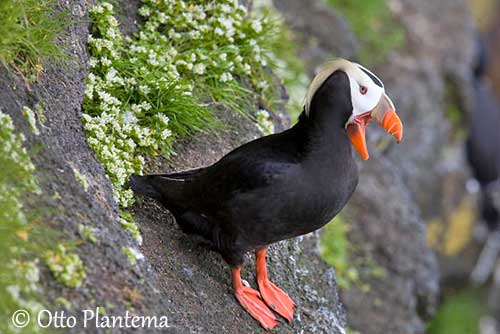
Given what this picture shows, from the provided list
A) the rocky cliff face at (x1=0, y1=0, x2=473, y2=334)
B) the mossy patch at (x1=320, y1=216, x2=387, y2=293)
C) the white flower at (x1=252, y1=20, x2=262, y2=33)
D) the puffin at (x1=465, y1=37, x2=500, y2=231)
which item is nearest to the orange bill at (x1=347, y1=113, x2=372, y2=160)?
the rocky cliff face at (x1=0, y1=0, x2=473, y2=334)

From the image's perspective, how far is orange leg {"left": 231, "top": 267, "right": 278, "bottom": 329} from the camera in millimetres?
4414

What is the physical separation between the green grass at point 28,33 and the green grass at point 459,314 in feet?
26.6

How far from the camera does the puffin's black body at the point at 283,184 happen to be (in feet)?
13.3

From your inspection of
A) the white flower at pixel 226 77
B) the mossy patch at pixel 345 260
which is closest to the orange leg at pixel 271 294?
the white flower at pixel 226 77

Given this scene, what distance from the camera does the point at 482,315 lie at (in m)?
11.9

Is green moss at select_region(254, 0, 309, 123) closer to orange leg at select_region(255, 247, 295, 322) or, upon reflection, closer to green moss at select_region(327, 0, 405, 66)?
green moss at select_region(327, 0, 405, 66)

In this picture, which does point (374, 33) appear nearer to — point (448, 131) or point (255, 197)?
point (448, 131)

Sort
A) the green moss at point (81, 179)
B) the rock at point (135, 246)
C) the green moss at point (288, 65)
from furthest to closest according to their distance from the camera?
the green moss at point (288, 65)
the green moss at point (81, 179)
the rock at point (135, 246)

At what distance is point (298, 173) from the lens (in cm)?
408

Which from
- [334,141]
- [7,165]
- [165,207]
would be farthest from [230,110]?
[7,165]

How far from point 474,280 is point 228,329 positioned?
822 cm

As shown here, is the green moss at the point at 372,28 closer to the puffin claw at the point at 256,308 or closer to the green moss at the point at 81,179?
the puffin claw at the point at 256,308

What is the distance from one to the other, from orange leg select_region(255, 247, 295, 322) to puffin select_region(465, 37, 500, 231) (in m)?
7.22

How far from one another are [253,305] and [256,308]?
0.02 meters
